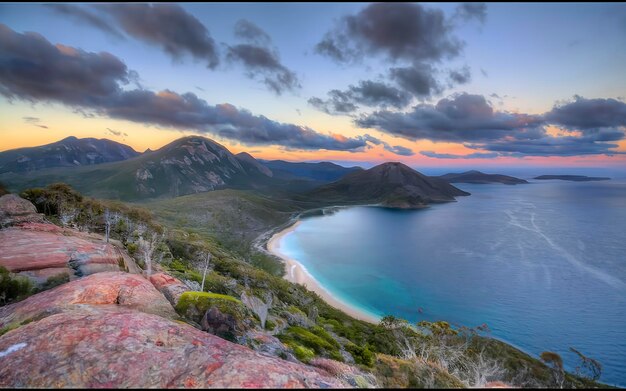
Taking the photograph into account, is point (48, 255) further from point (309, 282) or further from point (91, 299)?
point (309, 282)

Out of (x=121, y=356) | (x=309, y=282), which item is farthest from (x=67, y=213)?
(x=309, y=282)

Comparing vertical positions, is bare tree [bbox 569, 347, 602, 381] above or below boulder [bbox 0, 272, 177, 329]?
below

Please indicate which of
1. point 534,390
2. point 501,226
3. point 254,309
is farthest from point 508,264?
point 534,390

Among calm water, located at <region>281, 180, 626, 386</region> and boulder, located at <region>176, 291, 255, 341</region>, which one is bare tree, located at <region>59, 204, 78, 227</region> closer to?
boulder, located at <region>176, 291, 255, 341</region>

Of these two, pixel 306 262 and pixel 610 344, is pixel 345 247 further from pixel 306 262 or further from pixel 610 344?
pixel 610 344

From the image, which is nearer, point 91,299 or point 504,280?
point 91,299

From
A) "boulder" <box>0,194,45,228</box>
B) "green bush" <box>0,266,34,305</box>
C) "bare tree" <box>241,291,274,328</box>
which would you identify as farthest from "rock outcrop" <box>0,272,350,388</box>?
"boulder" <box>0,194,45,228</box>
